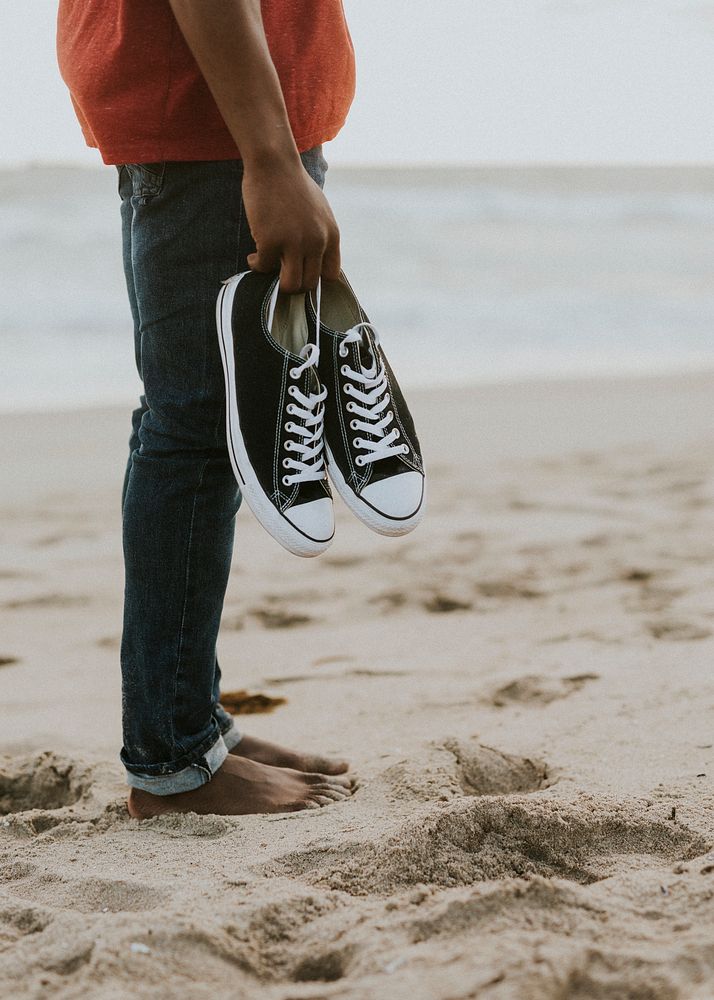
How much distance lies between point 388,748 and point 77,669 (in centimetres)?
83

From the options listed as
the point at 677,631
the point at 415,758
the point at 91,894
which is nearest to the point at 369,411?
the point at 415,758

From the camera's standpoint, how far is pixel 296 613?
2.56 m

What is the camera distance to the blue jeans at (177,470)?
136 cm

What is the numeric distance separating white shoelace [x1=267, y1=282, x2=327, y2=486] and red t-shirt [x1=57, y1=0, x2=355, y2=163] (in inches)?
9.5

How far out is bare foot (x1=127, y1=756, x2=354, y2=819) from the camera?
1529 mm

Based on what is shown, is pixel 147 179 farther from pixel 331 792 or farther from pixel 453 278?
pixel 453 278

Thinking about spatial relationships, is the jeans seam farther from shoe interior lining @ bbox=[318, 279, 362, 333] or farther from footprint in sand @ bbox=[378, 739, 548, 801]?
footprint in sand @ bbox=[378, 739, 548, 801]

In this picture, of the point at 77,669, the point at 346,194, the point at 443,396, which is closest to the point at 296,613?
the point at 77,669

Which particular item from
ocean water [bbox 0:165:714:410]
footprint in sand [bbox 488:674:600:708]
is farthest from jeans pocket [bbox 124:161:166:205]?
ocean water [bbox 0:165:714:410]

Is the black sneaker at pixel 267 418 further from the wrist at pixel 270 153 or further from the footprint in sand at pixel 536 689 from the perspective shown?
the footprint in sand at pixel 536 689

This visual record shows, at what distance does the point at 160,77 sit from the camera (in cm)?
133

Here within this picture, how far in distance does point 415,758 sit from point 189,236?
0.95 meters

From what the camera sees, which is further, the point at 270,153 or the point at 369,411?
the point at 369,411

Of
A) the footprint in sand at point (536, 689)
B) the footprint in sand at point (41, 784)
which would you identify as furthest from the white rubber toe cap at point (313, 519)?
the footprint in sand at point (536, 689)
